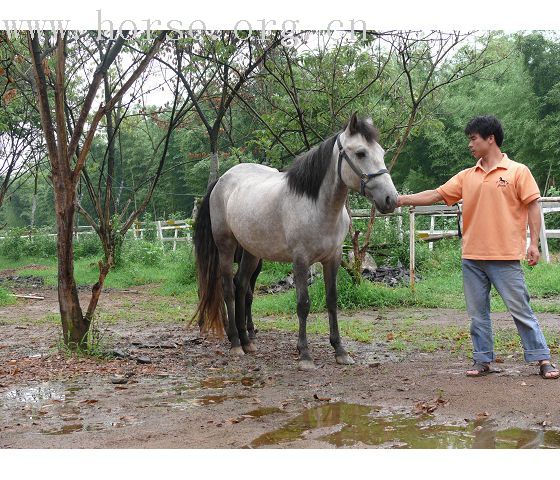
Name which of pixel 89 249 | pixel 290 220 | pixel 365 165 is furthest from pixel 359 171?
pixel 89 249

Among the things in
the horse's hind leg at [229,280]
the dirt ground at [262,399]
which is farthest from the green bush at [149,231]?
the horse's hind leg at [229,280]

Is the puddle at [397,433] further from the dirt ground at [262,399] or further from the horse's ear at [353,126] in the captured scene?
the horse's ear at [353,126]

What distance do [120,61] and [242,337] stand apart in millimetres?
8214

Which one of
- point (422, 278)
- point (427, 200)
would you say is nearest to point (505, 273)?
point (427, 200)

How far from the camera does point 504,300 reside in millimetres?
4492

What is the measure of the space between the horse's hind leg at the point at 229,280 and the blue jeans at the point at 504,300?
243cm

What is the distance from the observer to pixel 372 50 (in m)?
9.01

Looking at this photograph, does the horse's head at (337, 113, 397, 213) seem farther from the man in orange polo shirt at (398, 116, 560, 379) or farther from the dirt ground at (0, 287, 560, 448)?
the dirt ground at (0, 287, 560, 448)

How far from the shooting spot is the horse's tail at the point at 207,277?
6.76 metres

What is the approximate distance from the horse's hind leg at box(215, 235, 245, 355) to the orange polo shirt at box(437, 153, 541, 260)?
8.68ft

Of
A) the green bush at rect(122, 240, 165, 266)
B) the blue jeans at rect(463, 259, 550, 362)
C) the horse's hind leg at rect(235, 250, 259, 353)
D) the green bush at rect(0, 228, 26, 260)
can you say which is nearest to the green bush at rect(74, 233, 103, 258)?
the green bush at rect(0, 228, 26, 260)

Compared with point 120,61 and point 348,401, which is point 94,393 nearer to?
point 348,401

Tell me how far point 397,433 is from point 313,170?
2630mm

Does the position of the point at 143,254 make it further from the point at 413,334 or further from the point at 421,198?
the point at 421,198
